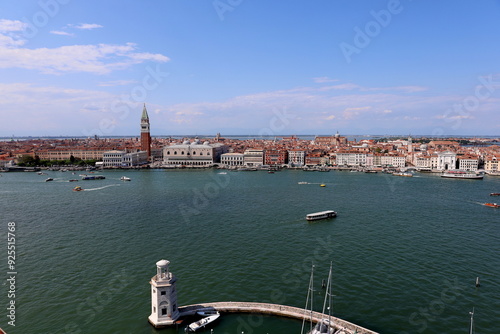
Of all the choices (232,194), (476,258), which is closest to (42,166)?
(232,194)

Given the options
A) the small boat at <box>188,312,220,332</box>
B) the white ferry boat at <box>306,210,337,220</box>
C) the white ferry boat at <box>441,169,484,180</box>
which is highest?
the white ferry boat at <box>441,169,484,180</box>

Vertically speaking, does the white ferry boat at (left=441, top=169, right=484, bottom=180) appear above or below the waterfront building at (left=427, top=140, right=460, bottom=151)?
below

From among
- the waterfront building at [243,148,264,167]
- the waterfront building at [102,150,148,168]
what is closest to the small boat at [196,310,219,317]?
the waterfront building at [243,148,264,167]

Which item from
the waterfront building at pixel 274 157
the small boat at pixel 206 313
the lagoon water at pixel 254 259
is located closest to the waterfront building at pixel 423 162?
the waterfront building at pixel 274 157

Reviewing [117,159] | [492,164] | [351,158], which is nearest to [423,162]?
[492,164]

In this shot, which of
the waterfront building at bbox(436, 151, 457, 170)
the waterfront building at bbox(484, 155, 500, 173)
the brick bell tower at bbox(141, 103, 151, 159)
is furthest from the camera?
the brick bell tower at bbox(141, 103, 151, 159)

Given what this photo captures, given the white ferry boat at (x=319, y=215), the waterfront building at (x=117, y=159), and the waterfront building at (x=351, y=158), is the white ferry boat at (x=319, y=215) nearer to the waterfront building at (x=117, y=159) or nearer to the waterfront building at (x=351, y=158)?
the waterfront building at (x=351, y=158)

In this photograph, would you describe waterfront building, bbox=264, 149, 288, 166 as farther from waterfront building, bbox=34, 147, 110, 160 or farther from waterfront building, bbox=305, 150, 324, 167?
waterfront building, bbox=34, 147, 110, 160
